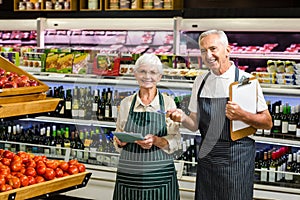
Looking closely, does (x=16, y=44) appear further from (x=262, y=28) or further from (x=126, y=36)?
(x=262, y=28)

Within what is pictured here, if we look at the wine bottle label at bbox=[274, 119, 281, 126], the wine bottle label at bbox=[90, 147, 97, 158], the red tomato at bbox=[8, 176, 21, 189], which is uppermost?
the wine bottle label at bbox=[274, 119, 281, 126]

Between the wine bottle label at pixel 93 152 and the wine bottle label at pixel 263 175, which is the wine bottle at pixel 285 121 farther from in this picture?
the wine bottle label at pixel 93 152

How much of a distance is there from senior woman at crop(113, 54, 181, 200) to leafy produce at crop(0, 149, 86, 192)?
16.0 inches

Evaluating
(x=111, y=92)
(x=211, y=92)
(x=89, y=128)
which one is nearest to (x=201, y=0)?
(x=111, y=92)

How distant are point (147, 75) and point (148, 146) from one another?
446 mm

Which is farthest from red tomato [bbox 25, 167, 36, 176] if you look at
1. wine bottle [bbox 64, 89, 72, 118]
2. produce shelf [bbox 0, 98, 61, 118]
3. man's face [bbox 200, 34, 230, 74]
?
wine bottle [bbox 64, 89, 72, 118]

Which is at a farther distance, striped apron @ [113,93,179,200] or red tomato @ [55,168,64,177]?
striped apron @ [113,93,179,200]

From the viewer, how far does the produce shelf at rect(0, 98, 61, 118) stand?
3230mm

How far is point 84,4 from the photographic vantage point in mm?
7520

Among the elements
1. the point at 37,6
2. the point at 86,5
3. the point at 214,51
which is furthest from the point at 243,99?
the point at 37,6

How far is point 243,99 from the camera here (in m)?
3.91

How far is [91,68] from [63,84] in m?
0.57

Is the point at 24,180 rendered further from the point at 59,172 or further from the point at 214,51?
the point at 214,51

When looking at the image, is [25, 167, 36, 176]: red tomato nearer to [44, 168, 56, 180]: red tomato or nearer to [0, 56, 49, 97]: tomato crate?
[44, 168, 56, 180]: red tomato
